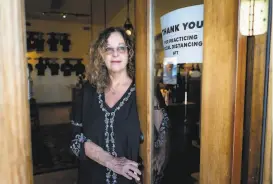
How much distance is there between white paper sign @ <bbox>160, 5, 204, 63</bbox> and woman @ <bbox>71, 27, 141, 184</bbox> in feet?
0.71

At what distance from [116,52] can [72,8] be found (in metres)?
5.77

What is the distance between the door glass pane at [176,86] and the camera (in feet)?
3.40

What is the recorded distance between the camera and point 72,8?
6492 millimetres

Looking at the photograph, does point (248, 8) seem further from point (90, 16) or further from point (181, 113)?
point (90, 16)

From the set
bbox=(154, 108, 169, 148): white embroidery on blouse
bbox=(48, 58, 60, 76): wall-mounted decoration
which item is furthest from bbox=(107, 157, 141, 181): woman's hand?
bbox=(48, 58, 60, 76): wall-mounted decoration

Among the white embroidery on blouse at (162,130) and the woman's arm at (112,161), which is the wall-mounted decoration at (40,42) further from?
the white embroidery on blouse at (162,130)

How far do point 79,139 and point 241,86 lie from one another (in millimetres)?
959

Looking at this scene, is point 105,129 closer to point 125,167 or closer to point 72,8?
point 125,167

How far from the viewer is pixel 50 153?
3908 millimetres

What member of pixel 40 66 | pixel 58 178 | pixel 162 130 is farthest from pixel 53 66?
pixel 162 130

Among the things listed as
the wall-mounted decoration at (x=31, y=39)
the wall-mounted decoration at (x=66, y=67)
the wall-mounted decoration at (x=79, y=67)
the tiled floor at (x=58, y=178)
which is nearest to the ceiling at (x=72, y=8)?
the wall-mounted decoration at (x=31, y=39)

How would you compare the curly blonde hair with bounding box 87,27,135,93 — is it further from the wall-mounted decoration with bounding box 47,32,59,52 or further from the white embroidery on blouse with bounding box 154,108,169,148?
the wall-mounted decoration with bounding box 47,32,59,52

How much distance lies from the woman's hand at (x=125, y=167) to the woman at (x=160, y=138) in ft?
0.33

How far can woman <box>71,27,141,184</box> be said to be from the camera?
1287mm
